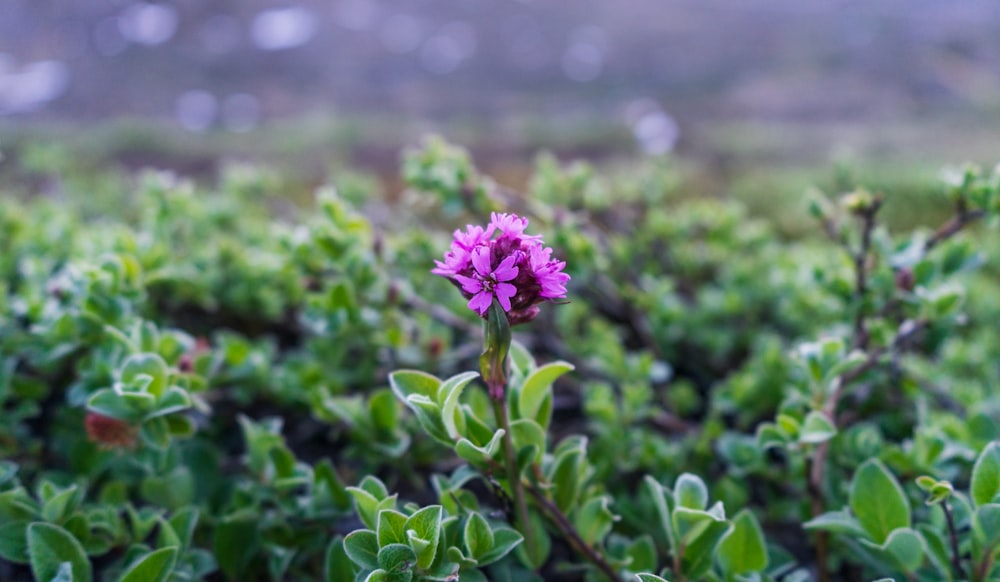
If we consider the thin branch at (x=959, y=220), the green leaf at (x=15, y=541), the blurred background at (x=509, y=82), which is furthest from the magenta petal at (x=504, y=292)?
the blurred background at (x=509, y=82)

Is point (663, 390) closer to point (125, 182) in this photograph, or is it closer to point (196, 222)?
point (196, 222)

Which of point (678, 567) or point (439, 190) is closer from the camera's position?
point (678, 567)

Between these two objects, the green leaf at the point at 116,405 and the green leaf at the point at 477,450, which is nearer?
the green leaf at the point at 477,450

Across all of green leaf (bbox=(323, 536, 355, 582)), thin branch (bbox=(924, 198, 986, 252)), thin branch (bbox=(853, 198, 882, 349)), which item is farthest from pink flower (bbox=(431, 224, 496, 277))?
thin branch (bbox=(924, 198, 986, 252))

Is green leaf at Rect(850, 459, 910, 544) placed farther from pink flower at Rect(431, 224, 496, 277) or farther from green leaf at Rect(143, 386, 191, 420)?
green leaf at Rect(143, 386, 191, 420)

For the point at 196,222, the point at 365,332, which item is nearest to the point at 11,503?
the point at 365,332

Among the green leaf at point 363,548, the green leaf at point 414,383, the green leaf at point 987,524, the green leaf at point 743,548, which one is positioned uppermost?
the green leaf at point 414,383

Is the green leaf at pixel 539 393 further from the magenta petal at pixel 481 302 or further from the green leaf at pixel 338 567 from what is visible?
the green leaf at pixel 338 567
